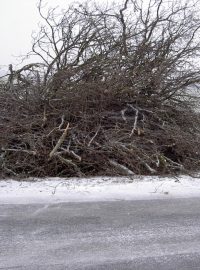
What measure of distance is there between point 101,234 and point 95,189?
1.67 metres

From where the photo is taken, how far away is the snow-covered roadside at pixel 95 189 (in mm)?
5395

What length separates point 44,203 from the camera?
5.15 m

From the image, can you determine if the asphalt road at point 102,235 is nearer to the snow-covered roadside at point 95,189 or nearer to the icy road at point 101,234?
the icy road at point 101,234

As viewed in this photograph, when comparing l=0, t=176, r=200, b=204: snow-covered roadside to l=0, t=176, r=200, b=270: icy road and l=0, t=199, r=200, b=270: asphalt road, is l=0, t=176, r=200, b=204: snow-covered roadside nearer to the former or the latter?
l=0, t=176, r=200, b=270: icy road

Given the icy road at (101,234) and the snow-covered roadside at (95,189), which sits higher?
the snow-covered roadside at (95,189)

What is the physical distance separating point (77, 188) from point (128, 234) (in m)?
1.80

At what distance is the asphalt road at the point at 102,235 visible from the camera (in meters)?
3.50

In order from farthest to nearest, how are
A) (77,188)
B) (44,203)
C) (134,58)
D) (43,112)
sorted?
(134,58) < (43,112) < (77,188) < (44,203)

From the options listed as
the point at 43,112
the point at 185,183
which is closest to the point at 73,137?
the point at 43,112

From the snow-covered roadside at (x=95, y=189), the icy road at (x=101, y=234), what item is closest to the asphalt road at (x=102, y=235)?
the icy road at (x=101, y=234)

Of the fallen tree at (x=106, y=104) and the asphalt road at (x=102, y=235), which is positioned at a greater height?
the fallen tree at (x=106, y=104)

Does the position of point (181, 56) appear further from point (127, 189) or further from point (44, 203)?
point (44, 203)

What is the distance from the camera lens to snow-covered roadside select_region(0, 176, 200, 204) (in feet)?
17.7

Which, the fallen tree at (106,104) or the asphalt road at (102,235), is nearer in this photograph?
the asphalt road at (102,235)
